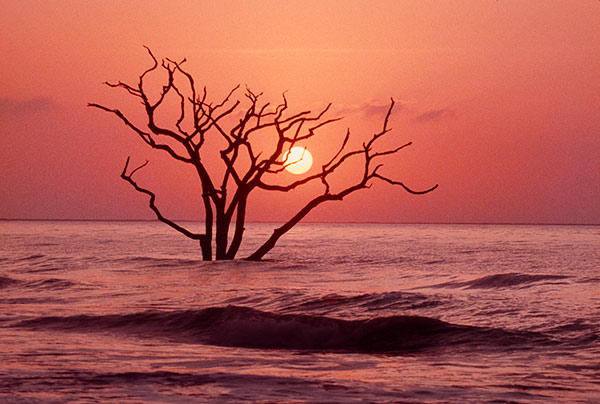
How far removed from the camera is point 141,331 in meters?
8.91

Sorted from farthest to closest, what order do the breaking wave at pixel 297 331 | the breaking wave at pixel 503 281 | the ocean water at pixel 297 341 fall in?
the breaking wave at pixel 503 281 < the breaking wave at pixel 297 331 < the ocean water at pixel 297 341

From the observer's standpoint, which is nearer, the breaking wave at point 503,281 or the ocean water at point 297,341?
the ocean water at point 297,341

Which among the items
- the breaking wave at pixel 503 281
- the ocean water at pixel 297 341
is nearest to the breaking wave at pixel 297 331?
the ocean water at pixel 297 341

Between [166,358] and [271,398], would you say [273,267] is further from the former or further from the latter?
[271,398]

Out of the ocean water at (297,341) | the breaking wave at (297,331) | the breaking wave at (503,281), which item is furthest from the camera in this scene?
the breaking wave at (503,281)

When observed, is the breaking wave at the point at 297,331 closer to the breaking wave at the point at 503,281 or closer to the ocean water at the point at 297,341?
the ocean water at the point at 297,341

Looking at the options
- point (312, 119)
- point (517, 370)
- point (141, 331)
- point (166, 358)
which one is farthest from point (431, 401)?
point (312, 119)

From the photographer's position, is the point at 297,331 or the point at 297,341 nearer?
the point at 297,341

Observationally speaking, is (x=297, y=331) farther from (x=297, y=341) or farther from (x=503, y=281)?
(x=503, y=281)

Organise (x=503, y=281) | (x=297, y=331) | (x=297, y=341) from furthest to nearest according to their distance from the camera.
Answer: (x=503, y=281) → (x=297, y=331) → (x=297, y=341)

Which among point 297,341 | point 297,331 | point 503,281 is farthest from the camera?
point 503,281

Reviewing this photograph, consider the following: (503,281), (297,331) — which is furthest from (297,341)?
(503,281)

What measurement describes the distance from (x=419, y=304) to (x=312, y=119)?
33.4ft

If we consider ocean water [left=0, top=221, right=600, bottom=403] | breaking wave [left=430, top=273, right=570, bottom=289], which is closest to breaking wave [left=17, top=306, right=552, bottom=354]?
ocean water [left=0, top=221, right=600, bottom=403]
